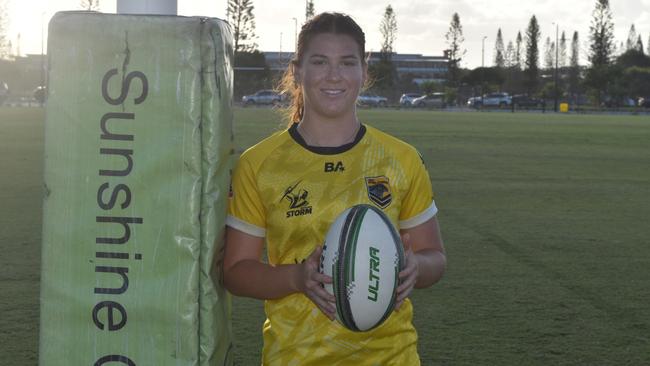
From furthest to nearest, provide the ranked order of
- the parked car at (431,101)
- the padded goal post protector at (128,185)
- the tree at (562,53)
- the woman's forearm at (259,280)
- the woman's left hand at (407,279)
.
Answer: the tree at (562,53)
the parked car at (431,101)
the woman's forearm at (259,280)
the woman's left hand at (407,279)
the padded goal post protector at (128,185)

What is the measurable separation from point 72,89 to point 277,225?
0.73 metres

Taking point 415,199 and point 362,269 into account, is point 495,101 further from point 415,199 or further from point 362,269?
point 362,269

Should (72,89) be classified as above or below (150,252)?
above

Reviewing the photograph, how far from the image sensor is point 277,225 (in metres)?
2.67

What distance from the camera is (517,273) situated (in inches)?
267

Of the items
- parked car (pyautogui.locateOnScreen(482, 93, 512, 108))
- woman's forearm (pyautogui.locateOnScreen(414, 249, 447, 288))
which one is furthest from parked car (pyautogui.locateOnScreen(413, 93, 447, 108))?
woman's forearm (pyautogui.locateOnScreen(414, 249, 447, 288))

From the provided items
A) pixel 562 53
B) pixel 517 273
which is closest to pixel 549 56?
pixel 562 53

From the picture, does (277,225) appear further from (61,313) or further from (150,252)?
(61,313)

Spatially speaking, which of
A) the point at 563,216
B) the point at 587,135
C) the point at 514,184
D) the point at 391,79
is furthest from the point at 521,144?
the point at 391,79

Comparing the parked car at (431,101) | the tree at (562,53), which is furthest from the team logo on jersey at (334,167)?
the tree at (562,53)

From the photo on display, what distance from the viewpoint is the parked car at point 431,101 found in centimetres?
7000

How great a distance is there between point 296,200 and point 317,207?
0.21 feet

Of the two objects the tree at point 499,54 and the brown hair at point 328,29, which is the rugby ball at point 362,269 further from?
the tree at point 499,54

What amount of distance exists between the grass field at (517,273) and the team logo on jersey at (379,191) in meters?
2.26
